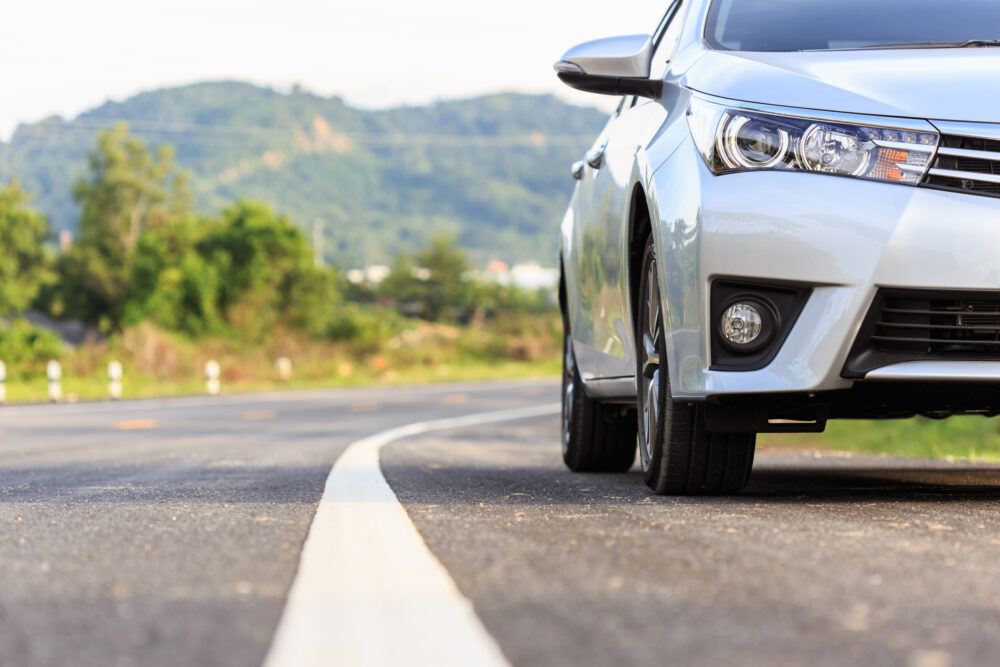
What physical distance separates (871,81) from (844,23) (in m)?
0.75

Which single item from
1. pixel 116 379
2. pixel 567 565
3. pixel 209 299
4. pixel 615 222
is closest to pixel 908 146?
pixel 615 222

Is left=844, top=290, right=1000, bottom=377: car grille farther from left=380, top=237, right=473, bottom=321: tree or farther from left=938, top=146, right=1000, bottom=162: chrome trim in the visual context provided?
left=380, top=237, right=473, bottom=321: tree

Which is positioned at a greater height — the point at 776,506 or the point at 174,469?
the point at 776,506

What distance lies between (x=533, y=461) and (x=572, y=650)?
6.12m

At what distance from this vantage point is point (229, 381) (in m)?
32.8

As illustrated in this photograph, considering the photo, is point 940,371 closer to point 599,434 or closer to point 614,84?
point 614,84

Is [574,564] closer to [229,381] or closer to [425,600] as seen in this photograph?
[425,600]

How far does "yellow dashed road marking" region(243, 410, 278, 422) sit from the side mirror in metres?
12.0

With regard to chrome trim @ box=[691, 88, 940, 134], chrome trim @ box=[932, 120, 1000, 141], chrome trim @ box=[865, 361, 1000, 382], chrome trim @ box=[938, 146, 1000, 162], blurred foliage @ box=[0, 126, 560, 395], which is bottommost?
blurred foliage @ box=[0, 126, 560, 395]

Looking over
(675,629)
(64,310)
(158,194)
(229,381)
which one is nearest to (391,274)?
(158,194)

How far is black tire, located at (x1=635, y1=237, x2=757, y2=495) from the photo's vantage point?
4270mm

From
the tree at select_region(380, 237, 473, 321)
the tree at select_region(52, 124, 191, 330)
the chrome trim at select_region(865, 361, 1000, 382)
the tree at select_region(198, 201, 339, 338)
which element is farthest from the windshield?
the tree at select_region(380, 237, 473, 321)

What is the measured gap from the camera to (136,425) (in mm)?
14906

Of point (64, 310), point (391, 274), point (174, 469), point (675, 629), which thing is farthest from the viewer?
point (391, 274)
